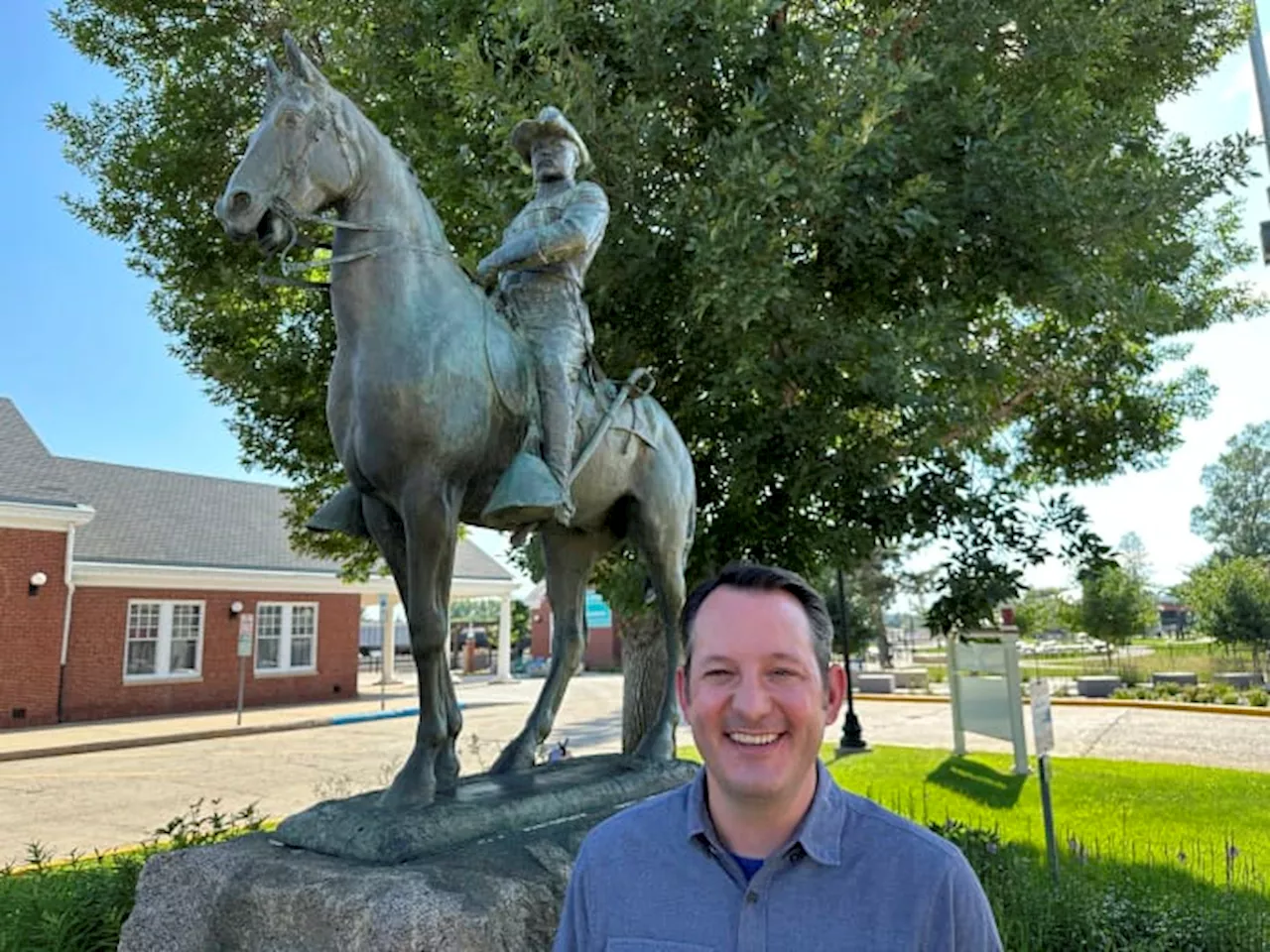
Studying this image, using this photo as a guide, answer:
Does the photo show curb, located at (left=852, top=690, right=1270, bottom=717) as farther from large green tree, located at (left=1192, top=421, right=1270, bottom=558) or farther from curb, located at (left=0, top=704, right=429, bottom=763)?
large green tree, located at (left=1192, top=421, right=1270, bottom=558)

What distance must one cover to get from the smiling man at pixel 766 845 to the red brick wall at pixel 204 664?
22614 mm

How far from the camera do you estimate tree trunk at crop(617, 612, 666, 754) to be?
8297 millimetres

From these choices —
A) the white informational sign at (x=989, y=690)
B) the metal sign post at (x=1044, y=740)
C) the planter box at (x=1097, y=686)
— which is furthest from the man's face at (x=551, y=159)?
the planter box at (x=1097, y=686)

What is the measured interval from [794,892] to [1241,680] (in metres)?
29.7

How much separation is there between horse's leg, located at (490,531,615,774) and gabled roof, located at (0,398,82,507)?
63.9ft

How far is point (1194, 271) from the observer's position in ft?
37.0

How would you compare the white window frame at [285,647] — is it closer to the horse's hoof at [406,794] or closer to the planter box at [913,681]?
the planter box at [913,681]

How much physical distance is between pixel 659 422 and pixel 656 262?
8.22 ft

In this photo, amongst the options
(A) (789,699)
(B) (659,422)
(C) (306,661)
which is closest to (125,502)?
(C) (306,661)

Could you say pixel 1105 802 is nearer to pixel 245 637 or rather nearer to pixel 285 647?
pixel 245 637

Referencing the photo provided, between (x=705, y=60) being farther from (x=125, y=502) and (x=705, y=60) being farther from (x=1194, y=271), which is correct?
(x=125, y=502)

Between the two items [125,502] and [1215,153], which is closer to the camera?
[1215,153]

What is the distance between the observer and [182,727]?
19.2 meters

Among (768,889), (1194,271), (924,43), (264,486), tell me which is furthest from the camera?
(264,486)
